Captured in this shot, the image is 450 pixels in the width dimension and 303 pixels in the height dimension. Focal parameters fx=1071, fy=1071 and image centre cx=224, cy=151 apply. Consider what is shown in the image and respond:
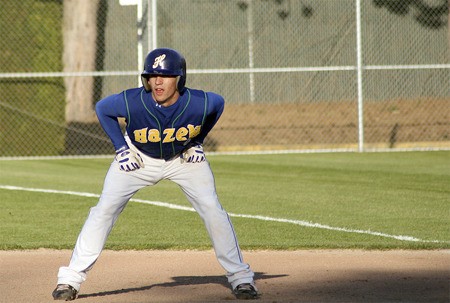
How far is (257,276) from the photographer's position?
8117 mm

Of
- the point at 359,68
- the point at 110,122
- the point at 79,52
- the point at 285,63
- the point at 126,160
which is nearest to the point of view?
the point at 126,160

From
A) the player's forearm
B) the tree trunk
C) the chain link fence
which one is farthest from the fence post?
the player's forearm

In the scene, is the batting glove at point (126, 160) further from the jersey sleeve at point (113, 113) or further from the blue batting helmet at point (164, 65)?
the blue batting helmet at point (164, 65)

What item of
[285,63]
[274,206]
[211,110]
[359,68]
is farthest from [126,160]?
[285,63]

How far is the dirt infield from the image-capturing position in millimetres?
7234

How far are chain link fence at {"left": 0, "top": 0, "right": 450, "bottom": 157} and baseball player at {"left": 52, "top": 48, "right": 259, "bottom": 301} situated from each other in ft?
49.4

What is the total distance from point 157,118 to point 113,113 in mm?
330

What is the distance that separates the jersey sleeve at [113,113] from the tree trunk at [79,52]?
56.9 ft

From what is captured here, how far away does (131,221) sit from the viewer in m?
11.7

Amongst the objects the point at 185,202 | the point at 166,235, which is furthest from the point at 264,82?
the point at 166,235

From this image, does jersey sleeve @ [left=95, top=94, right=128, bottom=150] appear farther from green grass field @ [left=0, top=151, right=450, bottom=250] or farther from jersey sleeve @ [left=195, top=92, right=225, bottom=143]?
green grass field @ [left=0, top=151, right=450, bottom=250]

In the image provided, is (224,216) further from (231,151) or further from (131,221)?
(231,151)

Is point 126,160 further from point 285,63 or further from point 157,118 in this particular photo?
point 285,63

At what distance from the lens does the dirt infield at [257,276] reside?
285 inches
